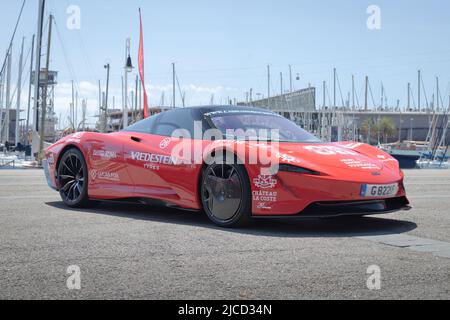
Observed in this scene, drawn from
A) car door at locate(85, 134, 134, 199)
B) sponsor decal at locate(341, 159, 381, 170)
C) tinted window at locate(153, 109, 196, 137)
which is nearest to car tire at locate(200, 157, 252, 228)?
tinted window at locate(153, 109, 196, 137)

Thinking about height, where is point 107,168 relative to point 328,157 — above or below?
below

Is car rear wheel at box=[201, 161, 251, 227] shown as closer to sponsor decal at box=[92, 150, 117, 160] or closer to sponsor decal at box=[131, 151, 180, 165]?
sponsor decal at box=[131, 151, 180, 165]

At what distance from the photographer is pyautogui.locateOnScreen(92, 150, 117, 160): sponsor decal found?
6871 mm

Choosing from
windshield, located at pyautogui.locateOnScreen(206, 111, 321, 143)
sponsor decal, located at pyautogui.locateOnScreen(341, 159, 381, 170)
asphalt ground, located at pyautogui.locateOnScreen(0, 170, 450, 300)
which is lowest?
asphalt ground, located at pyautogui.locateOnScreen(0, 170, 450, 300)

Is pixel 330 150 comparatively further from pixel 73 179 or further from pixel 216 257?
pixel 73 179

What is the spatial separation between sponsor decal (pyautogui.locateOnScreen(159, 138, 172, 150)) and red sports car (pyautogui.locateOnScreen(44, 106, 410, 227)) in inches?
0.6

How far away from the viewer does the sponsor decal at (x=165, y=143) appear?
6.30 meters

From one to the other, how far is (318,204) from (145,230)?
1.53m

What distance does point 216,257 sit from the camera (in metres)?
3.98

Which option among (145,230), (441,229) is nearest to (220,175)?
(145,230)

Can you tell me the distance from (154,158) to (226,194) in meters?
1.18

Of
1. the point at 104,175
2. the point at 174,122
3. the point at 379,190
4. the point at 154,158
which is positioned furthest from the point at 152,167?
the point at 379,190

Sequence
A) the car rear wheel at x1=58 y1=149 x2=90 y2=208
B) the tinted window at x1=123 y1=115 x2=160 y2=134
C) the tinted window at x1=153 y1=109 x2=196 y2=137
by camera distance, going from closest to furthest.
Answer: the tinted window at x1=153 y1=109 x2=196 y2=137 < the tinted window at x1=123 y1=115 x2=160 y2=134 < the car rear wheel at x1=58 y1=149 x2=90 y2=208

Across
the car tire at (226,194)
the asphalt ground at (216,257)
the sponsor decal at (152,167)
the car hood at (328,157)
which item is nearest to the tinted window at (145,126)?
the sponsor decal at (152,167)
